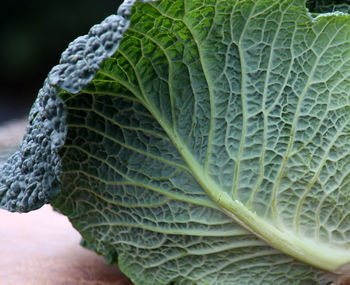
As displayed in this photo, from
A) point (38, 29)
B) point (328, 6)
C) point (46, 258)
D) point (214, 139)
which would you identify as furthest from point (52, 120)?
point (38, 29)

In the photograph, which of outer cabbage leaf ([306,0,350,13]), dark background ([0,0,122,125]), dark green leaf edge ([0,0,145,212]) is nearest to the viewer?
dark green leaf edge ([0,0,145,212])

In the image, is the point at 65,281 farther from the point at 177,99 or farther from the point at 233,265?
the point at 177,99

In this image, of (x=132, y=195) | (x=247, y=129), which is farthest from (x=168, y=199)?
(x=247, y=129)

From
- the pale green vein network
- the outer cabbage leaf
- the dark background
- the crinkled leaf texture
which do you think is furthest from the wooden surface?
the dark background

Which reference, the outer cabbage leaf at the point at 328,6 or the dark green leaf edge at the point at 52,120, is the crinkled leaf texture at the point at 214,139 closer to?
the dark green leaf edge at the point at 52,120

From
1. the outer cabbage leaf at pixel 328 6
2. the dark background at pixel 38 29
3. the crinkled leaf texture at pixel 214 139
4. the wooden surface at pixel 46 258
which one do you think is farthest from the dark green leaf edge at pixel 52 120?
the dark background at pixel 38 29

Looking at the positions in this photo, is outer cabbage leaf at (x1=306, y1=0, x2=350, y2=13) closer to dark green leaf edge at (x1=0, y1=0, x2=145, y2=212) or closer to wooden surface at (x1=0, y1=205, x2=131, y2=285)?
dark green leaf edge at (x1=0, y1=0, x2=145, y2=212)

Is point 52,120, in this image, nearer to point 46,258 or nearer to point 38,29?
point 46,258
